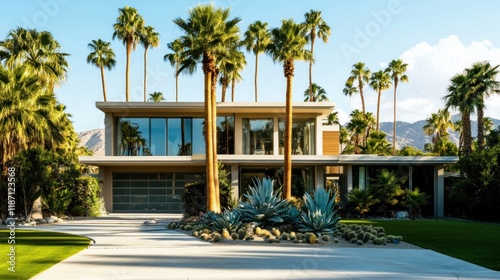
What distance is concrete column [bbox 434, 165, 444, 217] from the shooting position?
1308 inches

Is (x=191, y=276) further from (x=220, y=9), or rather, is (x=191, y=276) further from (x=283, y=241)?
(x=220, y=9)

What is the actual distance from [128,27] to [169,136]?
752 inches

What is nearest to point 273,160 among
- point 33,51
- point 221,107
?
point 221,107

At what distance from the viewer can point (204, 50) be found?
26.2 meters

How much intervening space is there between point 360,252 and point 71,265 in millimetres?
7203

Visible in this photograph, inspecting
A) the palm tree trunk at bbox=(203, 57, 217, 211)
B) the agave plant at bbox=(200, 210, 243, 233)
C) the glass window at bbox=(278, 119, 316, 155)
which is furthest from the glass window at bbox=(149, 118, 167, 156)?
the agave plant at bbox=(200, 210, 243, 233)

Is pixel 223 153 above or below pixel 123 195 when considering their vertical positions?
above

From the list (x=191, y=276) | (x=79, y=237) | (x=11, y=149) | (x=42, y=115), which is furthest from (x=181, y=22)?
(x=191, y=276)

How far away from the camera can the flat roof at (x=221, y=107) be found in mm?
33719

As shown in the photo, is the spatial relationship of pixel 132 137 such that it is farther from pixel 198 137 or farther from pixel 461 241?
pixel 461 241

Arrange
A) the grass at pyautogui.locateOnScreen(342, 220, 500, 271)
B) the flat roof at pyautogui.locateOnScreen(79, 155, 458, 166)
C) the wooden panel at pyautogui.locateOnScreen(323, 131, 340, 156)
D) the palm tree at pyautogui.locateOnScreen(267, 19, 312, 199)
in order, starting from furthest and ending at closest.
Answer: the wooden panel at pyautogui.locateOnScreen(323, 131, 340, 156)
the flat roof at pyautogui.locateOnScreen(79, 155, 458, 166)
the palm tree at pyautogui.locateOnScreen(267, 19, 312, 199)
the grass at pyautogui.locateOnScreen(342, 220, 500, 271)

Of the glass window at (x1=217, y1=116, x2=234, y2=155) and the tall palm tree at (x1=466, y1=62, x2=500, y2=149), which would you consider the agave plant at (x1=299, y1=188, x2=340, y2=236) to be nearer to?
the glass window at (x1=217, y1=116, x2=234, y2=155)

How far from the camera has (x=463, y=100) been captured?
3559cm

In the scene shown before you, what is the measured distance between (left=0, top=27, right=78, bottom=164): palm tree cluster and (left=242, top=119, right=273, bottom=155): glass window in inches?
448
